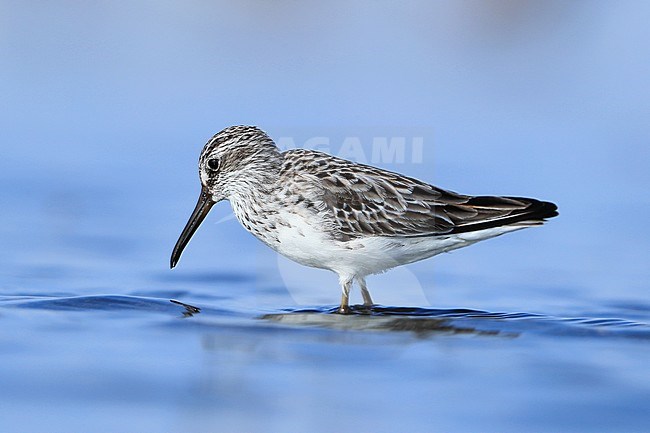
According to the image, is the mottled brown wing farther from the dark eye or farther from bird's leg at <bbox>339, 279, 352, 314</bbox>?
the dark eye

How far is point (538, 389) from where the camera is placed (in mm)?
8156

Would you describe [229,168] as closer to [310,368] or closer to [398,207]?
[398,207]

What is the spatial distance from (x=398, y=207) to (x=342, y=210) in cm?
51

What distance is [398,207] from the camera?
10547 mm

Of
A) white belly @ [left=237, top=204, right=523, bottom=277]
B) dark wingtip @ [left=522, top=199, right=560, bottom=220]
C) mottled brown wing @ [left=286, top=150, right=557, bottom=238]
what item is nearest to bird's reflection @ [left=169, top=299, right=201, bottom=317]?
white belly @ [left=237, top=204, right=523, bottom=277]

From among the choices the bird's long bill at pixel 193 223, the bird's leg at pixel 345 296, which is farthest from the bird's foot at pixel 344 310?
the bird's long bill at pixel 193 223

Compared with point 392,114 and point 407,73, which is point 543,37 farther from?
point 392,114

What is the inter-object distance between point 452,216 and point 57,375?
3.81m

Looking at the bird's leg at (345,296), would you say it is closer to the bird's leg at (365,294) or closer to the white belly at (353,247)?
the white belly at (353,247)

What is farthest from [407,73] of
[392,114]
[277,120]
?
[277,120]

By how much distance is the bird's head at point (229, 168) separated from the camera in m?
10.6

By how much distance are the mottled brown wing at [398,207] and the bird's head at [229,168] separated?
0.28 meters

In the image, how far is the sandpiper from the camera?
33.5ft

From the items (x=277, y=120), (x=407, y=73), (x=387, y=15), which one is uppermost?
(x=387, y=15)
